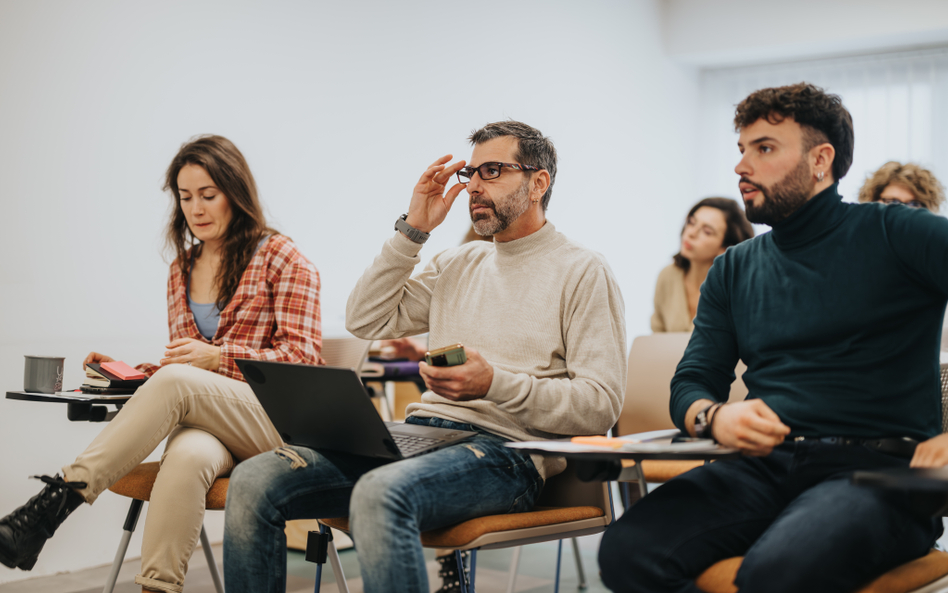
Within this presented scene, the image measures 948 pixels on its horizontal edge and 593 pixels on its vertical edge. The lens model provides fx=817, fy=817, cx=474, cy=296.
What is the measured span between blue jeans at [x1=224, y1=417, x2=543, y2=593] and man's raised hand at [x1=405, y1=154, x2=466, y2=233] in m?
0.47

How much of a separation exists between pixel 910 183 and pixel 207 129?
9.07 feet

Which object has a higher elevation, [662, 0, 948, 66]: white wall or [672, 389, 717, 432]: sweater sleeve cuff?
[662, 0, 948, 66]: white wall

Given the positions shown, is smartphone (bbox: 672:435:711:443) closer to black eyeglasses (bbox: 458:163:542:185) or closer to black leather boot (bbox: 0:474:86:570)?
black eyeglasses (bbox: 458:163:542:185)

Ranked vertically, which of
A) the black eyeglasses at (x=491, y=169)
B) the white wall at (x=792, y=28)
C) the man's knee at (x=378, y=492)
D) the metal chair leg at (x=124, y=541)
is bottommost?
the metal chair leg at (x=124, y=541)

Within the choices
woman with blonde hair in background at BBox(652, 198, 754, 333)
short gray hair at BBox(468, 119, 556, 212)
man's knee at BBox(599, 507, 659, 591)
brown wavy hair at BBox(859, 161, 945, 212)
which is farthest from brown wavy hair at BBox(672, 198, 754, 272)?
man's knee at BBox(599, 507, 659, 591)

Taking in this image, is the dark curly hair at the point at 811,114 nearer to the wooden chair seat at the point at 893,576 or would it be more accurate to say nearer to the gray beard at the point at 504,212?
the gray beard at the point at 504,212

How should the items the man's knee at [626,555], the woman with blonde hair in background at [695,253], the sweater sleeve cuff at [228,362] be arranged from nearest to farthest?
the man's knee at [626,555]
the sweater sleeve cuff at [228,362]
the woman with blonde hair in background at [695,253]

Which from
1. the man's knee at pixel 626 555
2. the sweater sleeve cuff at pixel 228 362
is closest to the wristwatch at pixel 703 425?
the man's knee at pixel 626 555

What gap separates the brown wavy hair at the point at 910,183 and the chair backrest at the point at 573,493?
198 cm

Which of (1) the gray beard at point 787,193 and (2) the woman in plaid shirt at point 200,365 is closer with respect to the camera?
(1) the gray beard at point 787,193

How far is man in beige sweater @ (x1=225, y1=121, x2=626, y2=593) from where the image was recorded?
57.4 inches

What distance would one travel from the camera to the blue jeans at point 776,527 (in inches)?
45.1

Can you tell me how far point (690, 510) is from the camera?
1.35 meters

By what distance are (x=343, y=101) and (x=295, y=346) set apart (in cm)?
221
